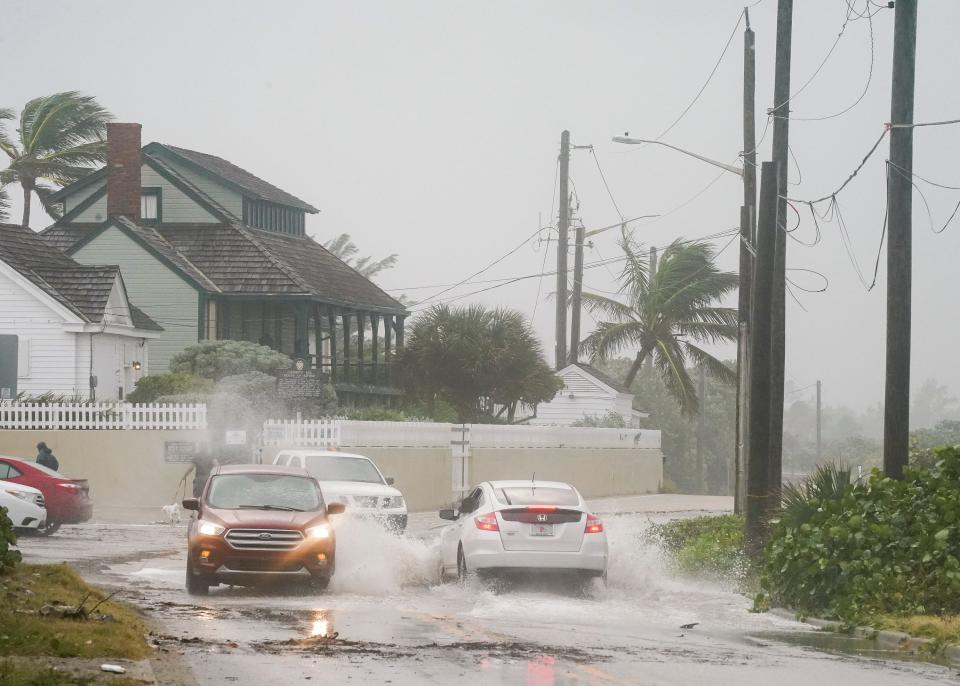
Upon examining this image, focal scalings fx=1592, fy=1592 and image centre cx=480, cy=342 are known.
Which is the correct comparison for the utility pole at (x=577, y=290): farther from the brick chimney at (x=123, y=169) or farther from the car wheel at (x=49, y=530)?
the car wheel at (x=49, y=530)

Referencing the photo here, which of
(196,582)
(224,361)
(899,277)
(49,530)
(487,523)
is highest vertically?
(899,277)

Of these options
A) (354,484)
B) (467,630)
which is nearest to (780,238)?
(354,484)

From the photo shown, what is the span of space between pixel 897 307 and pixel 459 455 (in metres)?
23.2

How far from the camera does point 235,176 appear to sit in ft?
190

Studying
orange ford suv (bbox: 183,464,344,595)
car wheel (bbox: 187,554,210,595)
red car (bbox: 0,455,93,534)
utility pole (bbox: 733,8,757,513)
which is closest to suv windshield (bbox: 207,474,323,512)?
orange ford suv (bbox: 183,464,344,595)

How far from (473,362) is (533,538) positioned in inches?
1338

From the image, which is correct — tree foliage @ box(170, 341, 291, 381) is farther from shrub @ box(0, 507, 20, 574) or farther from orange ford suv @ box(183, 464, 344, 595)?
shrub @ box(0, 507, 20, 574)

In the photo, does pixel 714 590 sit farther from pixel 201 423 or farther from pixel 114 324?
pixel 114 324

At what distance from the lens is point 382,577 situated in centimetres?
2106

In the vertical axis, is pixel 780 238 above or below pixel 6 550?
above

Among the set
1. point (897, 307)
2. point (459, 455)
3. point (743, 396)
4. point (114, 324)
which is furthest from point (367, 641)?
point (114, 324)

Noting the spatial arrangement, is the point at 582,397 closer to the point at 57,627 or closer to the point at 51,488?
the point at 51,488

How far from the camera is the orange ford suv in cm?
1875

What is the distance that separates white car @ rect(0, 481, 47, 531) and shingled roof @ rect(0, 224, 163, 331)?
50.5 ft
